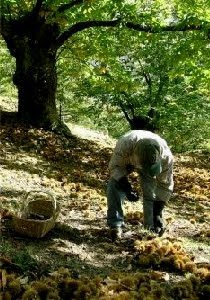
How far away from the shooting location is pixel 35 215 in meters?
5.98

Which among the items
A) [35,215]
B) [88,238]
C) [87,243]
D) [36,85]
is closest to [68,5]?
[36,85]

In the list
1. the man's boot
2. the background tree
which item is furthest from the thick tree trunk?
the man's boot

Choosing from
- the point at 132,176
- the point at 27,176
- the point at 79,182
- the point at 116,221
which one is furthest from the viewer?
the point at 132,176

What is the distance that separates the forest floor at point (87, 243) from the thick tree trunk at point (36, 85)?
1721mm

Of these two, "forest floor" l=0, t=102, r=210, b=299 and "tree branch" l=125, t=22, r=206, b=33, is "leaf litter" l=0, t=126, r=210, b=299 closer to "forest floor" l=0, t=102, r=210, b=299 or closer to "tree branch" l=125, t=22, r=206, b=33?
"forest floor" l=0, t=102, r=210, b=299

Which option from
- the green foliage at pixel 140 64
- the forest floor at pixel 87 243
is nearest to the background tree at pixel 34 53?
the green foliage at pixel 140 64

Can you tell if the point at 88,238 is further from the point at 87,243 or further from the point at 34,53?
the point at 34,53

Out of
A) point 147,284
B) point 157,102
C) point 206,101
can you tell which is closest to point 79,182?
point 147,284

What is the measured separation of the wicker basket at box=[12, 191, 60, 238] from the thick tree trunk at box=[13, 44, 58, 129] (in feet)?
21.5

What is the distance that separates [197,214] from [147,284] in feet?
15.6

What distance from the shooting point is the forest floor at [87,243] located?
4348 millimetres

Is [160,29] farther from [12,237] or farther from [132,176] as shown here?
[12,237]

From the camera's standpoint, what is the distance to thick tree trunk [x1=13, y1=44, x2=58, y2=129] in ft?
41.5

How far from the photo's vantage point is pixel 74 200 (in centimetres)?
791
